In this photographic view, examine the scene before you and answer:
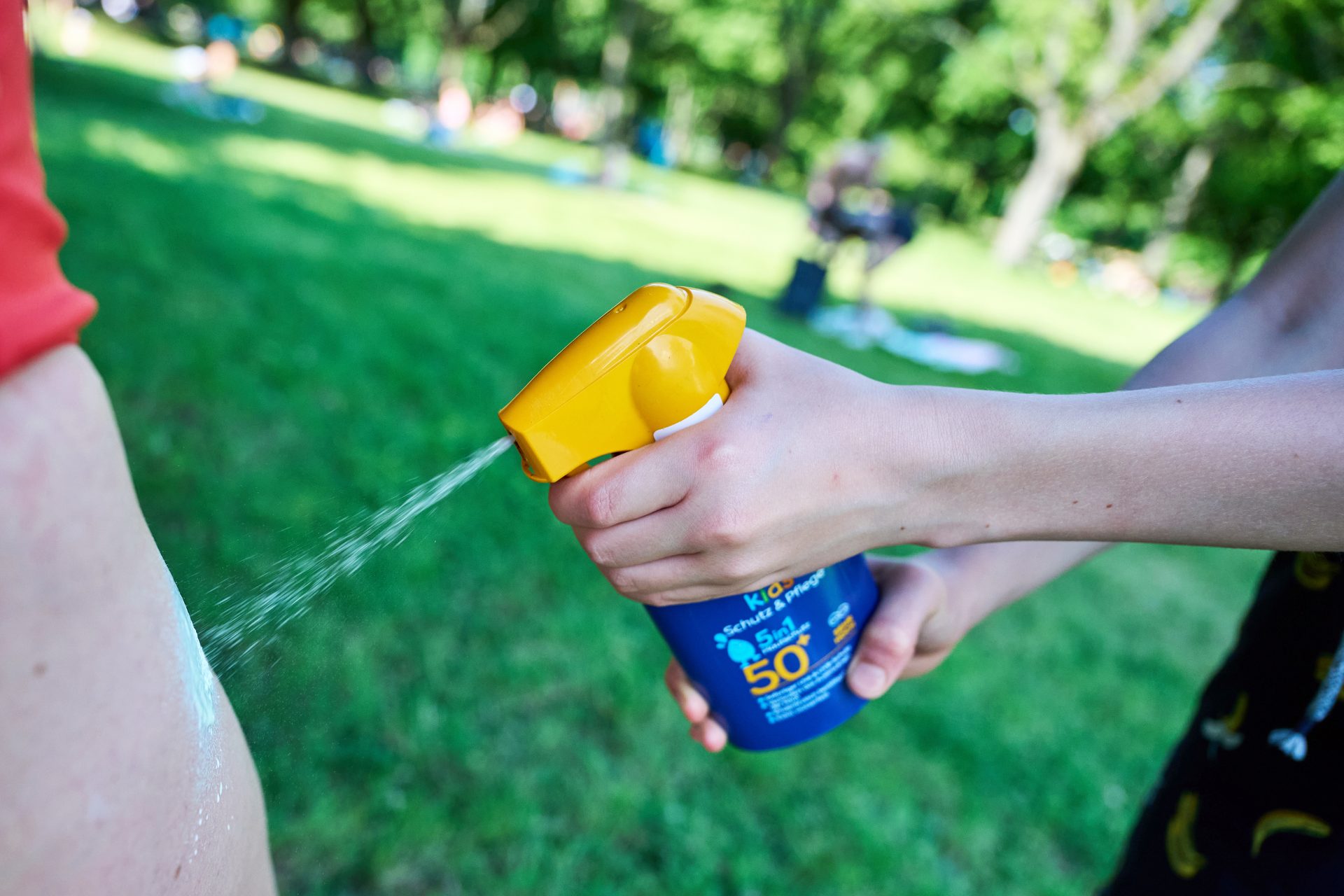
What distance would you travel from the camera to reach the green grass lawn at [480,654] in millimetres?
2070

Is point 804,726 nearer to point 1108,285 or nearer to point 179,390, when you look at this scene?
point 179,390

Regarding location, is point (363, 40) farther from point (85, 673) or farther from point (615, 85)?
point (85, 673)

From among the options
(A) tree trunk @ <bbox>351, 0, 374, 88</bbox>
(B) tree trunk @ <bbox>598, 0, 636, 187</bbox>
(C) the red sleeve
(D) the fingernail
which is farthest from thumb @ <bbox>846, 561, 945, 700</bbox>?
(A) tree trunk @ <bbox>351, 0, 374, 88</bbox>

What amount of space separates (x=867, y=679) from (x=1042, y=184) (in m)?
22.5

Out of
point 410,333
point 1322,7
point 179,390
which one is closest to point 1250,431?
point 179,390

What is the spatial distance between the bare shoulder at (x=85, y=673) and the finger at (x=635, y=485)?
40 cm

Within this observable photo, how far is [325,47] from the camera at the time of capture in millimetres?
44844

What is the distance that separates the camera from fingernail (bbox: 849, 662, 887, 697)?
114 centimetres

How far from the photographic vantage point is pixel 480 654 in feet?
8.74

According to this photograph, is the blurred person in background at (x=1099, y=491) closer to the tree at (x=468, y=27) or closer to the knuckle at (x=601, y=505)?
the knuckle at (x=601, y=505)

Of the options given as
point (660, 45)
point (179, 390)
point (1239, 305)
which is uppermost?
point (1239, 305)

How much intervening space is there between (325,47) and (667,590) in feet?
175

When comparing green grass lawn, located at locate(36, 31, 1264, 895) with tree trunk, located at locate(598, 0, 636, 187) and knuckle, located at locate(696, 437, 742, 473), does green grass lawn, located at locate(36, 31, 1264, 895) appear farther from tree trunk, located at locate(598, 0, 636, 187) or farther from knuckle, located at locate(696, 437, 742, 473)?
tree trunk, located at locate(598, 0, 636, 187)

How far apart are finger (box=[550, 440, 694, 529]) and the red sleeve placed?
48 cm
